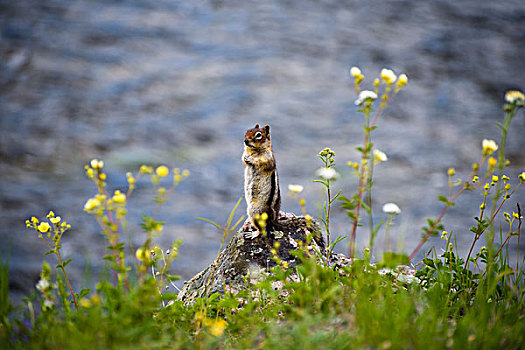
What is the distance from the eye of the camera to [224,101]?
13.4 meters

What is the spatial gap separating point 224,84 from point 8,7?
26.3ft

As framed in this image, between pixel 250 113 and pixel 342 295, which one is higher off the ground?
pixel 342 295

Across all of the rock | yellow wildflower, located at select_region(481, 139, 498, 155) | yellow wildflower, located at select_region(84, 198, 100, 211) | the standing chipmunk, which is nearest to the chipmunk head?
the standing chipmunk

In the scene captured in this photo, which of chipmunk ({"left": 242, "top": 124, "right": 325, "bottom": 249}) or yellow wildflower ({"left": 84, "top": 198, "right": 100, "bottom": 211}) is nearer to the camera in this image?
yellow wildflower ({"left": 84, "top": 198, "right": 100, "bottom": 211})

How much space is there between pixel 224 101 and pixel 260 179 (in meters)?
10.2

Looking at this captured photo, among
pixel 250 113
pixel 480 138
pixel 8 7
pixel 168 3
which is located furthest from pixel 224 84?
pixel 8 7

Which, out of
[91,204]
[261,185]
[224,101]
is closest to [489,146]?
[261,185]

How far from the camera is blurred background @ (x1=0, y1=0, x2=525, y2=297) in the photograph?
381 inches

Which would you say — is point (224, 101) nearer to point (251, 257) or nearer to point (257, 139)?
point (257, 139)

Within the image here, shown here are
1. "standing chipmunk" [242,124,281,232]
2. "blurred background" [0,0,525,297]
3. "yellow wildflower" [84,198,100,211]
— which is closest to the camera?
"yellow wildflower" [84,198,100,211]

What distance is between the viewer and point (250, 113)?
13.2m

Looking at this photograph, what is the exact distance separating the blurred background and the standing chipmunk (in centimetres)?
477

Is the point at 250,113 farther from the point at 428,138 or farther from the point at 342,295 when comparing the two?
the point at 342,295

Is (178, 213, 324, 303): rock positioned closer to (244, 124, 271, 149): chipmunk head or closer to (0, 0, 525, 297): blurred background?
(244, 124, 271, 149): chipmunk head
